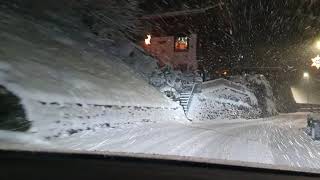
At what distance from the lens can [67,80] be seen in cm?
1697

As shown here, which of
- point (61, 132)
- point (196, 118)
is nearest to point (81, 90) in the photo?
point (61, 132)

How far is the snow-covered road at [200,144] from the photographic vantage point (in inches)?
515

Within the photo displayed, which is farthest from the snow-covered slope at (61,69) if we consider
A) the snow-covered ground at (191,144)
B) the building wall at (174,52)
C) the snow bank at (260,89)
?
the snow bank at (260,89)

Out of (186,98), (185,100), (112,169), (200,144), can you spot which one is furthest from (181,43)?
(112,169)

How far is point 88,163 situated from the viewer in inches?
351

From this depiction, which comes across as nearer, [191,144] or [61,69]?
[191,144]

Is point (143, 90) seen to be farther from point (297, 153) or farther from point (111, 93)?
point (297, 153)

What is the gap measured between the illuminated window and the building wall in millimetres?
272

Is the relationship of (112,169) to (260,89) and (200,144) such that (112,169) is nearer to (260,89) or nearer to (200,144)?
(200,144)

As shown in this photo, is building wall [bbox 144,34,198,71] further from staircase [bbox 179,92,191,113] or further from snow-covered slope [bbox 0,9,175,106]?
snow-covered slope [bbox 0,9,175,106]

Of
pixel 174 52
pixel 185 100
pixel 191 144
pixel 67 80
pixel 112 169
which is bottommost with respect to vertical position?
pixel 112 169

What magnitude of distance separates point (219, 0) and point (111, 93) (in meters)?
22.5

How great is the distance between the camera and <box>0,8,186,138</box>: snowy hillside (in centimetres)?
1389

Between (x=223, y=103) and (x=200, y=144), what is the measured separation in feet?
63.1
